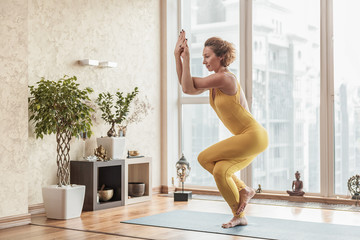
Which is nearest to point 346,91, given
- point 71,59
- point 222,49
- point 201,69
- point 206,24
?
point 201,69

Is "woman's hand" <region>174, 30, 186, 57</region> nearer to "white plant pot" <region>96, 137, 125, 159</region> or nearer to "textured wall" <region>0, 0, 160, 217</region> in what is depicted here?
"textured wall" <region>0, 0, 160, 217</region>

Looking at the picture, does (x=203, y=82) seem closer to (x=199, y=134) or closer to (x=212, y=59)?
(x=212, y=59)

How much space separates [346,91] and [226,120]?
2127mm

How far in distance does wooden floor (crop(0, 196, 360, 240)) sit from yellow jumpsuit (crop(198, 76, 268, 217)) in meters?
0.35

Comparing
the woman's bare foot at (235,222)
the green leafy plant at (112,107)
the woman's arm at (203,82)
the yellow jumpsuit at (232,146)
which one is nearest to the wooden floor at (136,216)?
the woman's bare foot at (235,222)

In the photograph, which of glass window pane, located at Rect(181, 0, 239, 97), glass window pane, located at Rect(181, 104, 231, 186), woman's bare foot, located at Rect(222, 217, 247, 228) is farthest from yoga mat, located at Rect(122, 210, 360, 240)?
glass window pane, located at Rect(181, 0, 239, 97)

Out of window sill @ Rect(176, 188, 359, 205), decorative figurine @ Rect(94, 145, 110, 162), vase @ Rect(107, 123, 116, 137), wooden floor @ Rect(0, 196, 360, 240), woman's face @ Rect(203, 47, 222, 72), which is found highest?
woman's face @ Rect(203, 47, 222, 72)

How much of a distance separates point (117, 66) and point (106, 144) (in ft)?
3.18

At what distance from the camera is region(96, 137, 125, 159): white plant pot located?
4816mm

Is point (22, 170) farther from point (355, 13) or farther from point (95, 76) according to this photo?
point (355, 13)

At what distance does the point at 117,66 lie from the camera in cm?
537

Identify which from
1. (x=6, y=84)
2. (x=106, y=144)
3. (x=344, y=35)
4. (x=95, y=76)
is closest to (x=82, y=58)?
(x=95, y=76)

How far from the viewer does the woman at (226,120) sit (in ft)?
11.2

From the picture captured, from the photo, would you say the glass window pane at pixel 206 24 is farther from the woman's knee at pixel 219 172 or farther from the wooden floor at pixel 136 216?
the woman's knee at pixel 219 172
